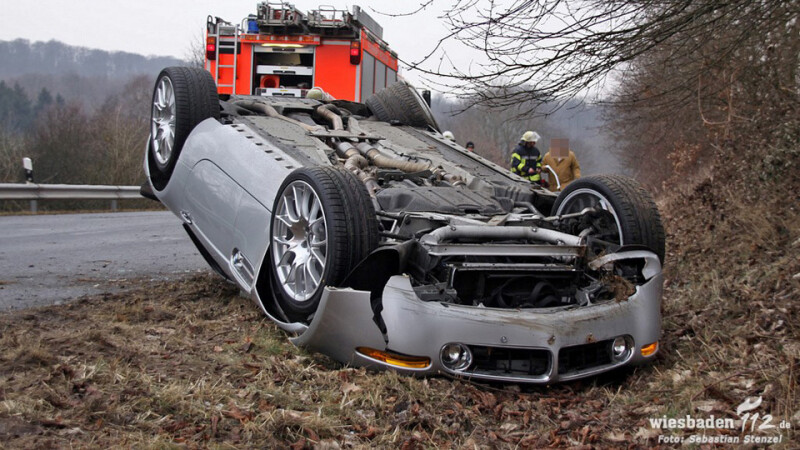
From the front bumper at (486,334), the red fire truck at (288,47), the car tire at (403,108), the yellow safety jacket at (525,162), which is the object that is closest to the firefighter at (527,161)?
the yellow safety jacket at (525,162)

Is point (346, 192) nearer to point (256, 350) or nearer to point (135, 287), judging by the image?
point (256, 350)

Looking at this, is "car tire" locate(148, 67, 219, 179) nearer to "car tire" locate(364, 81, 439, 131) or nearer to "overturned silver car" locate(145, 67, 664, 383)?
"overturned silver car" locate(145, 67, 664, 383)

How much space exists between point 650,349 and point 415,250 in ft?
4.54

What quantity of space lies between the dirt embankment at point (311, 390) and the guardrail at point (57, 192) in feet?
30.5

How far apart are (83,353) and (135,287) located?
2777 mm

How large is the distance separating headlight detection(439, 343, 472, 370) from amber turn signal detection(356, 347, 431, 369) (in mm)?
92

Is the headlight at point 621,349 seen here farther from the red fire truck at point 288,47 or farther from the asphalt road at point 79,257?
the red fire truck at point 288,47

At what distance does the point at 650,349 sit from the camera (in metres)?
4.21

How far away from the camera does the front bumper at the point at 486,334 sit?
3.83 m

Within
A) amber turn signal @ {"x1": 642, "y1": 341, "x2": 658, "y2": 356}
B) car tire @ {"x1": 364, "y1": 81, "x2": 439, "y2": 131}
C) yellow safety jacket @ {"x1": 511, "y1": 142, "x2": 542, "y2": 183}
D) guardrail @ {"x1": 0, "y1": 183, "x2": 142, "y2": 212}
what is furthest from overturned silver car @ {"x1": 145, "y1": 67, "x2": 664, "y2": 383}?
guardrail @ {"x1": 0, "y1": 183, "x2": 142, "y2": 212}

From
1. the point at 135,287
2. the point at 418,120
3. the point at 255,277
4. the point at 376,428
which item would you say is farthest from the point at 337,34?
the point at 376,428

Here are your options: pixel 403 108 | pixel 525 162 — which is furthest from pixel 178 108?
pixel 525 162

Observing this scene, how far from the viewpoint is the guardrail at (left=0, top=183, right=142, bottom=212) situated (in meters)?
13.6

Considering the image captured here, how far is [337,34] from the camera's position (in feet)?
38.8
